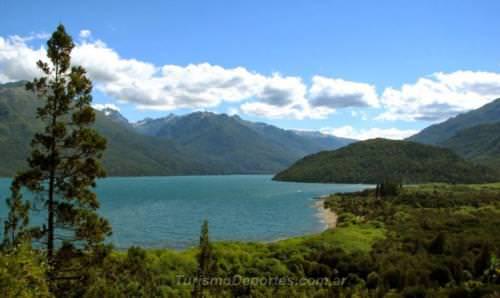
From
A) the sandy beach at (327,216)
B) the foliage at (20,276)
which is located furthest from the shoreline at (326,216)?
the foliage at (20,276)

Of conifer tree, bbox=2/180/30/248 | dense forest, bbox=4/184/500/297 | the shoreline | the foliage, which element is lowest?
the shoreline

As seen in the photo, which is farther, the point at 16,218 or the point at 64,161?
the point at 64,161

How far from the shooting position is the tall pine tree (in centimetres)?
2572

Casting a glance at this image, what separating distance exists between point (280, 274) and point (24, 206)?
36786 millimetres

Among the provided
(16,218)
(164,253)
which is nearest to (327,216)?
(164,253)

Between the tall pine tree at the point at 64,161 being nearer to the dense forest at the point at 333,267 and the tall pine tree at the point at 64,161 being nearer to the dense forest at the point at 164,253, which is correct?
the dense forest at the point at 164,253

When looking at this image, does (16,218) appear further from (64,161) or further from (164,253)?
(164,253)

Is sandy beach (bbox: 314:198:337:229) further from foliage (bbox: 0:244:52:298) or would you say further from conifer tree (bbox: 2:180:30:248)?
foliage (bbox: 0:244:52:298)

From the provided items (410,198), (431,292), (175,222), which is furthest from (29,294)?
(410,198)

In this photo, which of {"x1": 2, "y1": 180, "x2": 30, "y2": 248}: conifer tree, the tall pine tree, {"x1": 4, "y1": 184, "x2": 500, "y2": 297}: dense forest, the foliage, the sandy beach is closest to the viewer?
the foliage

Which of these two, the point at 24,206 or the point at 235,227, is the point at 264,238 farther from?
the point at 24,206

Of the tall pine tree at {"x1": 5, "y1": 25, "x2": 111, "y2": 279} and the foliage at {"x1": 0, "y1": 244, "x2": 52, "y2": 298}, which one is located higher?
the tall pine tree at {"x1": 5, "y1": 25, "x2": 111, "y2": 279}

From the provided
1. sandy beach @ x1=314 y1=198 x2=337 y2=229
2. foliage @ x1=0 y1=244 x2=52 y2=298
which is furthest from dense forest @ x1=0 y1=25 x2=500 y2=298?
sandy beach @ x1=314 y1=198 x2=337 y2=229

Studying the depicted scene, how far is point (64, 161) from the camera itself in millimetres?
26750
